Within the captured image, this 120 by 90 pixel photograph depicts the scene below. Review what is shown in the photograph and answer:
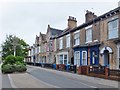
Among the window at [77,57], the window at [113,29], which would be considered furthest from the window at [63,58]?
the window at [113,29]

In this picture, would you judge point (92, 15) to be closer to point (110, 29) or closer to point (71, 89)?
point (110, 29)

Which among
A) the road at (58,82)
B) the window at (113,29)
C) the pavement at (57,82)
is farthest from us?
the window at (113,29)

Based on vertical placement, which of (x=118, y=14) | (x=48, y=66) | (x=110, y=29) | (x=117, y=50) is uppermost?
(x=118, y=14)

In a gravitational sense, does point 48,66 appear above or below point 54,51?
below

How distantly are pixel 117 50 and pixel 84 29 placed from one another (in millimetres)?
7940

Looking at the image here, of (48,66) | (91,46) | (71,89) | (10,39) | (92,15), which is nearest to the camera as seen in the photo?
(71,89)

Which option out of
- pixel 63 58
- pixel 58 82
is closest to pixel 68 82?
pixel 58 82

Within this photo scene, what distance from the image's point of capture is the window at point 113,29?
19998 millimetres

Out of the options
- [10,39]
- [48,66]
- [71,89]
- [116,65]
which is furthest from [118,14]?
[10,39]

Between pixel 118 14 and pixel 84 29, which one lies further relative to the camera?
pixel 84 29

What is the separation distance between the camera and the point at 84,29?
86.9 ft

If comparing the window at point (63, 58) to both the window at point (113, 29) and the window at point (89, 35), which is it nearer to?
the window at point (89, 35)

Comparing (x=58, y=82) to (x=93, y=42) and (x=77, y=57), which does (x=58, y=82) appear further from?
(x=77, y=57)

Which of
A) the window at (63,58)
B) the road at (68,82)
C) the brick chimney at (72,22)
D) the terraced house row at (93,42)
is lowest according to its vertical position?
the road at (68,82)
